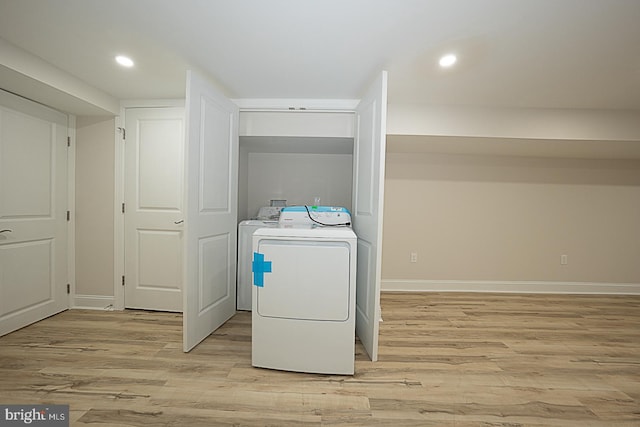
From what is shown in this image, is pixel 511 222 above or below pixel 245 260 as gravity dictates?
above

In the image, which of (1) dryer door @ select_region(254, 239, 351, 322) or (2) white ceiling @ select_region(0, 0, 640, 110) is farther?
(1) dryer door @ select_region(254, 239, 351, 322)

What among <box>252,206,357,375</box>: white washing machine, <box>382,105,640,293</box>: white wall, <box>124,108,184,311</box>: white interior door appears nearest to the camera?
<box>252,206,357,375</box>: white washing machine

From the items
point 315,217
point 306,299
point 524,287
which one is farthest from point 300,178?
point 524,287

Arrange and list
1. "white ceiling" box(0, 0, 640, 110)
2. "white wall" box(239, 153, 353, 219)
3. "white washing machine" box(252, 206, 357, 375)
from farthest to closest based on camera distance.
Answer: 1. "white wall" box(239, 153, 353, 219)
2. "white washing machine" box(252, 206, 357, 375)
3. "white ceiling" box(0, 0, 640, 110)

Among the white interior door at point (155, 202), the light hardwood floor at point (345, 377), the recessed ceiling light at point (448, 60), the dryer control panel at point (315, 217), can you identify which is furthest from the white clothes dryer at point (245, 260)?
the recessed ceiling light at point (448, 60)

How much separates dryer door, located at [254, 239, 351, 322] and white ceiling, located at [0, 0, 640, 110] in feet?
4.24

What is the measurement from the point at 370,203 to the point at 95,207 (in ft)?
8.80

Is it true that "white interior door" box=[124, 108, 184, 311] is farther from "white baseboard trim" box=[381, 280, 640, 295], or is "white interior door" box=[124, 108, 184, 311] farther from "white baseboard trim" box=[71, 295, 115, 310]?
"white baseboard trim" box=[381, 280, 640, 295]

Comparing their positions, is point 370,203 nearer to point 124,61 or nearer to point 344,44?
point 344,44

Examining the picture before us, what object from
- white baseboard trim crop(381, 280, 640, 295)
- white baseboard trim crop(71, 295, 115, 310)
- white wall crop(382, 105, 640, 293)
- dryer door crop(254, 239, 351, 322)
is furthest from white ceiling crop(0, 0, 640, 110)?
white baseboard trim crop(381, 280, 640, 295)

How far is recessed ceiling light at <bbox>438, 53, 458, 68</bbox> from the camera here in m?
1.89

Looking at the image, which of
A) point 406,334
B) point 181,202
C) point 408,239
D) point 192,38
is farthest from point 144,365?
point 408,239

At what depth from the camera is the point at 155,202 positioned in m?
2.76

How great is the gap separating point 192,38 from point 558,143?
3499mm
